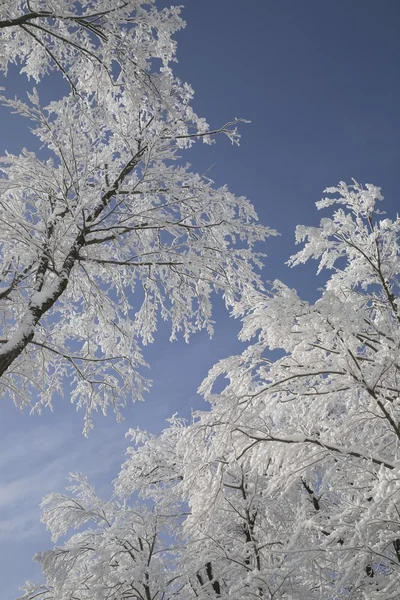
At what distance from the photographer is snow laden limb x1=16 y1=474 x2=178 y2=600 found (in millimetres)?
6859

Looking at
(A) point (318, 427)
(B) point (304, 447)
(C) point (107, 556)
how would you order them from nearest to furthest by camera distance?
(B) point (304, 447), (A) point (318, 427), (C) point (107, 556)

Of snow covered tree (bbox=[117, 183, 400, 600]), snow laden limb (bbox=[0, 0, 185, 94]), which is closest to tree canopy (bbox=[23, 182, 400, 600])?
snow covered tree (bbox=[117, 183, 400, 600])

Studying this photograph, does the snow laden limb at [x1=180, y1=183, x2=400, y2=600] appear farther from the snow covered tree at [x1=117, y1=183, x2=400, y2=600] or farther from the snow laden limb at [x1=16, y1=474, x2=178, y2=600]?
the snow laden limb at [x1=16, y1=474, x2=178, y2=600]

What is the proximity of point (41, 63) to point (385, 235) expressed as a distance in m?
5.96

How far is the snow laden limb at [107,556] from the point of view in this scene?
6.86m

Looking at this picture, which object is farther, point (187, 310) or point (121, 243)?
point (187, 310)

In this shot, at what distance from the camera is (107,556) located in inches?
274

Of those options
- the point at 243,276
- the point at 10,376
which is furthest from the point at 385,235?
the point at 10,376

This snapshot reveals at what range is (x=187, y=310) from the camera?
6.90 meters

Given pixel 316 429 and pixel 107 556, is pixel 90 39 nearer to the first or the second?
pixel 316 429

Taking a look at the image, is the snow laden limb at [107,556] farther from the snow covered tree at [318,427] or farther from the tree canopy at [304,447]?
the snow covered tree at [318,427]

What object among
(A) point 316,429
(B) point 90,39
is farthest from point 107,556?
(B) point 90,39

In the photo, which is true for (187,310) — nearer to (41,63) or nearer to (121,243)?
(121,243)

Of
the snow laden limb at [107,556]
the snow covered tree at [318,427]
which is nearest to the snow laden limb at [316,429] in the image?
the snow covered tree at [318,427]
